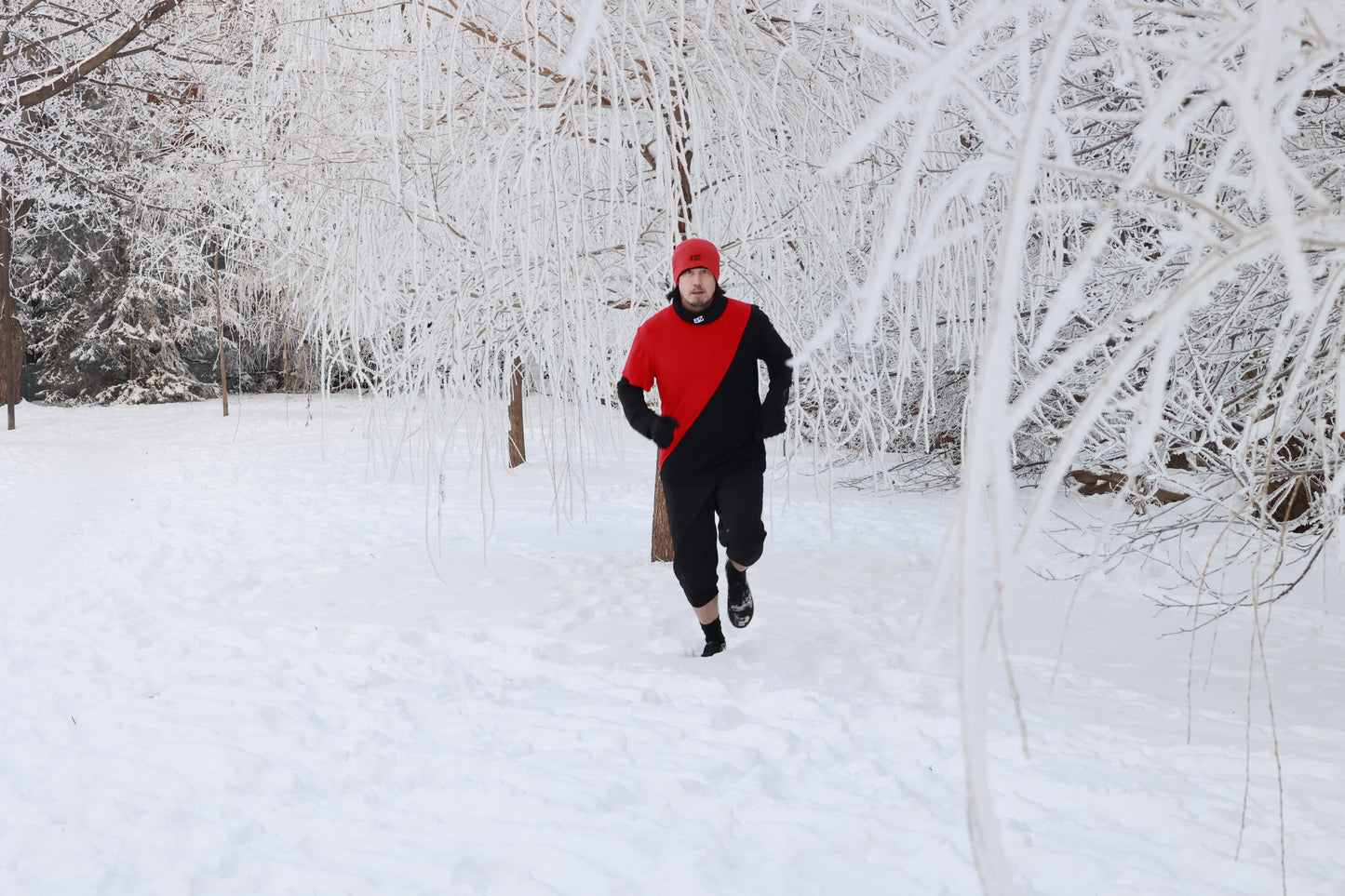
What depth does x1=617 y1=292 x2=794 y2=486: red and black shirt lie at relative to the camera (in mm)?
3143

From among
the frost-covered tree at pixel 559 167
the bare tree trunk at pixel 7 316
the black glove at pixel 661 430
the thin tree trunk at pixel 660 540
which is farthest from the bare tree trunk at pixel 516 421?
the bare tree trunk at pixel 7 316

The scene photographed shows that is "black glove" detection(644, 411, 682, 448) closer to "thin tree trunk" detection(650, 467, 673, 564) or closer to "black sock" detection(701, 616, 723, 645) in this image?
"black sock" detection(701, 616, 723, 645)

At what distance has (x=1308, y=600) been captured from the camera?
14.2 feet

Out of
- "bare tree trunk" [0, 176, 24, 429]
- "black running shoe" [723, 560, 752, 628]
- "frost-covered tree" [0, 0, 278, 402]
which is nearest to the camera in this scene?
"black running shoe" [723, 560, 752, 628]

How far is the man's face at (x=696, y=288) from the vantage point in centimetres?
302

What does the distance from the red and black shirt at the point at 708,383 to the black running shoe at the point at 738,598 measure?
0.45m

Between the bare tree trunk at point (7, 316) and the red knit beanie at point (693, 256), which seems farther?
the bare tree trunk at point (7, 316)

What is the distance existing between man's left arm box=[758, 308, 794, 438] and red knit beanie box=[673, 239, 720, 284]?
270 millimetres

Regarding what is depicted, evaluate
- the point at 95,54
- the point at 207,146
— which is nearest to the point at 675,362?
the point at 95,54

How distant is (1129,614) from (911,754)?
2.05m

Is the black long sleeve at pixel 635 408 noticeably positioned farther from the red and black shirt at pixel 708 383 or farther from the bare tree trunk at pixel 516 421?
the bare tree trunk at pixel 516 421

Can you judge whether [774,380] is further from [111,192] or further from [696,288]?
[111,192]

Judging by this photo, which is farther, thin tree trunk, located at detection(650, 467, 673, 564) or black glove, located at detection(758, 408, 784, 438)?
thin tree trunk, located at detection(650, 467, 673, 564)

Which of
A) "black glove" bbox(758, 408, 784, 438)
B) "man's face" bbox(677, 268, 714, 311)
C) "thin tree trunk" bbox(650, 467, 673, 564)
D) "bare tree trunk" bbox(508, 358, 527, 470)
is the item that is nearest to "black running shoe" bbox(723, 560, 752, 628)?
"black glove" bbox(758, 408, 784, 438)
